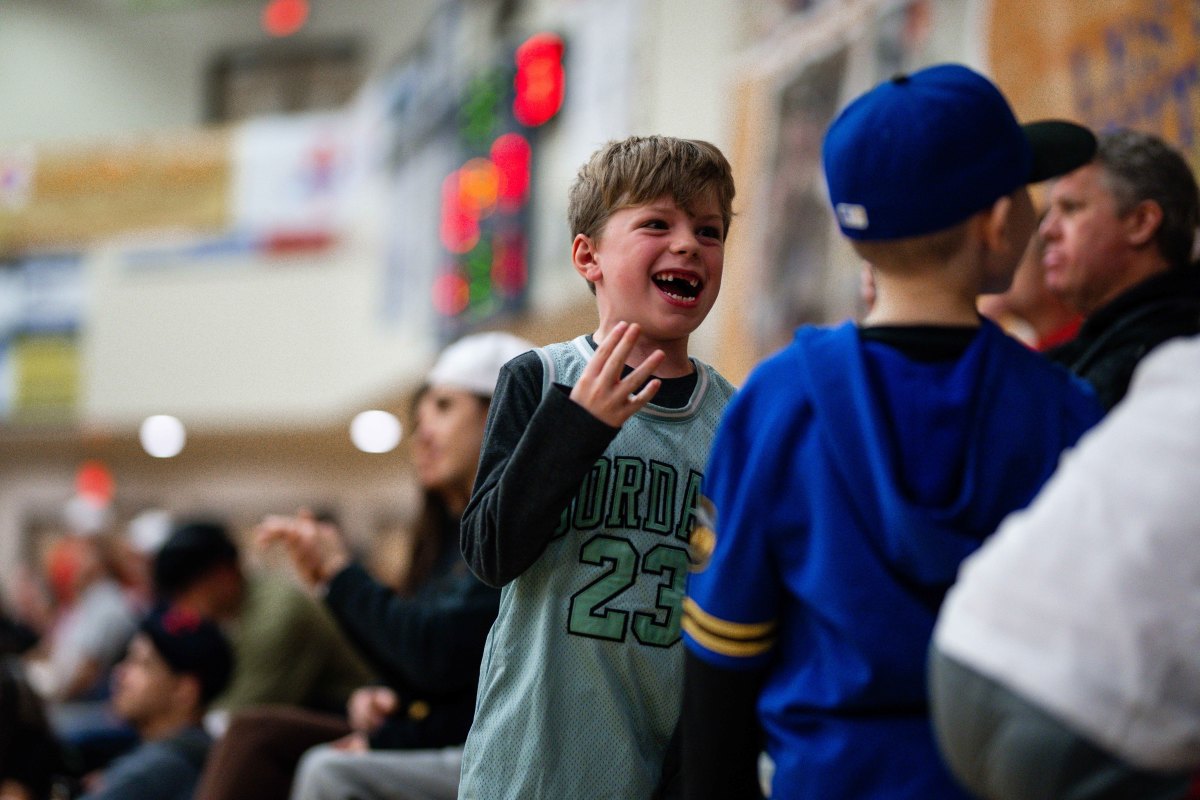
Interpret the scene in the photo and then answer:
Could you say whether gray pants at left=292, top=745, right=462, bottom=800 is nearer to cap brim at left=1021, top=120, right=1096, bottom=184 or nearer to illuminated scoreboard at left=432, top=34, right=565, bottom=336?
cap brim at left=1021, top=120, right=1096, bottom=184

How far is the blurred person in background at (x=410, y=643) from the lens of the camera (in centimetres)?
265

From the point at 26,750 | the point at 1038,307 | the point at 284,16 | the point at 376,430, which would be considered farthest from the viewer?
the point at 284,16

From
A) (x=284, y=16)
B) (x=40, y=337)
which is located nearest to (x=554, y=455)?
(x=40, y=337)

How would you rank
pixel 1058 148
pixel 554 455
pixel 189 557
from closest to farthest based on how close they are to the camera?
pixel 1058 148
pixel 554 455
pixel 189 557

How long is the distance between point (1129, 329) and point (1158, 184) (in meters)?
0.46

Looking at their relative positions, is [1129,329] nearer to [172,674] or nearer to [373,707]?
[373,707]

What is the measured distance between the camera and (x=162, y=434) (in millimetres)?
15711

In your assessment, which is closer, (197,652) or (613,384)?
(613,384)

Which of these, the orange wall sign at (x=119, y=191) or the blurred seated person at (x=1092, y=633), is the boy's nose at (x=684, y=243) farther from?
the orange wall sign at (x=119, y=191)

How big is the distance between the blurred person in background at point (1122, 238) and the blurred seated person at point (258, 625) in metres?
2.66

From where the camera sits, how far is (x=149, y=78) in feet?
56.6

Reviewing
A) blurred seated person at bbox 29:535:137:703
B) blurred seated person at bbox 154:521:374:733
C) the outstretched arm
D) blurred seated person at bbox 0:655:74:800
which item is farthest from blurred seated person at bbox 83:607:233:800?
blurred seated person at bbox 29:535:137:703

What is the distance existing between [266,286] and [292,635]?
36.1 ft

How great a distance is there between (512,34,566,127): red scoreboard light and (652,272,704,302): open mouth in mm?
6933
